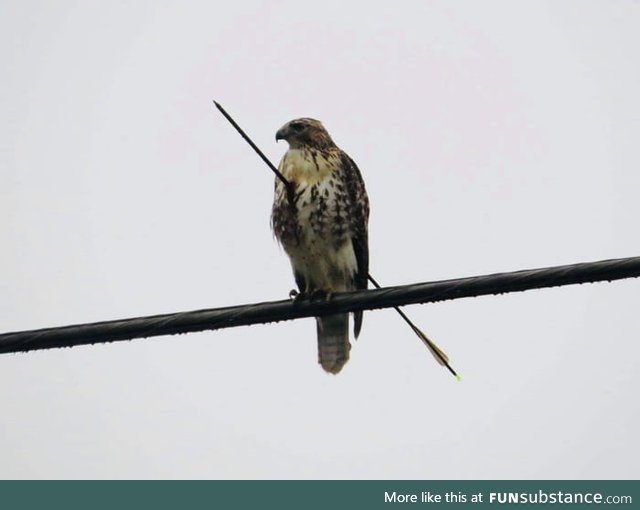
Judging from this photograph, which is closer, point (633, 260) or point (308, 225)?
point (633, 260)

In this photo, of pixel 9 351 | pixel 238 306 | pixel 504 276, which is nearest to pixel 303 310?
pixel 238 306

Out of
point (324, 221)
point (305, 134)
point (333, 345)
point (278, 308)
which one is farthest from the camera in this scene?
point (305, 134)

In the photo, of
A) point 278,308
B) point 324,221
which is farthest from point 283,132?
point 278,308

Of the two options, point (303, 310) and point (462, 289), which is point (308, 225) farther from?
point (462, 289)

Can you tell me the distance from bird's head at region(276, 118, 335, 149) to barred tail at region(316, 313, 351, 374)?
127 centimetres

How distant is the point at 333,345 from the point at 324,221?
0.99 metres

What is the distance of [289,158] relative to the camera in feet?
24.6

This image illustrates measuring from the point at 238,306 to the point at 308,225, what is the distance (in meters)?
2.50

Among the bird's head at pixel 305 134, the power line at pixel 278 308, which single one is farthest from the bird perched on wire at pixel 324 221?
the power line at pixel 278 308

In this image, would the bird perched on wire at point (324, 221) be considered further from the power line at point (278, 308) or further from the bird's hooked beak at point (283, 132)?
the power line at point (278, 308)

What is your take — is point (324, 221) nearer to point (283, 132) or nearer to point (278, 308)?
point (283, 132)

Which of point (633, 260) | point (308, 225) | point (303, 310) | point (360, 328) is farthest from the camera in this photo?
point (360, 328)

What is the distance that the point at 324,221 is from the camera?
278 inches

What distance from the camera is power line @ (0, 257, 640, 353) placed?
4.24m
